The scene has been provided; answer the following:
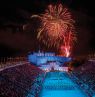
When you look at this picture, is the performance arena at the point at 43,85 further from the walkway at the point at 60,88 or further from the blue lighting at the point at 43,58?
the blue lighting at the point at 43,58

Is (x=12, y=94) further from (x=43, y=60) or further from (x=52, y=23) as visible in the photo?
(x=43, y=60)

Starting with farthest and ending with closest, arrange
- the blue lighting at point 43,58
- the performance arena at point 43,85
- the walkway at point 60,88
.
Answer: the blue lighting at point 43,58
the walkway at point 60,88
the performance arena at point 43,85

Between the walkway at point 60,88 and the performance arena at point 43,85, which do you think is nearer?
the performance arena at point 43,85

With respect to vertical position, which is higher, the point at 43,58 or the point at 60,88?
the point at 43,58

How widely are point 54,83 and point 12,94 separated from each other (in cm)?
1877

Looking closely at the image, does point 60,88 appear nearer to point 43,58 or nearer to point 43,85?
point 43,85

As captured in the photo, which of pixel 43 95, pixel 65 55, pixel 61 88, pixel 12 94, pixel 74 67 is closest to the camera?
pixel 12 94

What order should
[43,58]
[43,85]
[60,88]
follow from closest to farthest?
[60,88] → [43,85] → [43,58]

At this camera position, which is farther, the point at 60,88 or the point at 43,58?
the point at 43,58

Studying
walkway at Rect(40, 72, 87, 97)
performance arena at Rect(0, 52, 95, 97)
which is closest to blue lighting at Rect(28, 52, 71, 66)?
performance arena at Rect(0, 52, 95, 97)

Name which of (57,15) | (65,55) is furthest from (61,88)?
(65,55)

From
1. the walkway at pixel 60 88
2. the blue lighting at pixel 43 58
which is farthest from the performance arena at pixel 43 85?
the blue lighting at pixel 43 58

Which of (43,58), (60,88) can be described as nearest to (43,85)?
(60,88)

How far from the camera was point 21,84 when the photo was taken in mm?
42188
